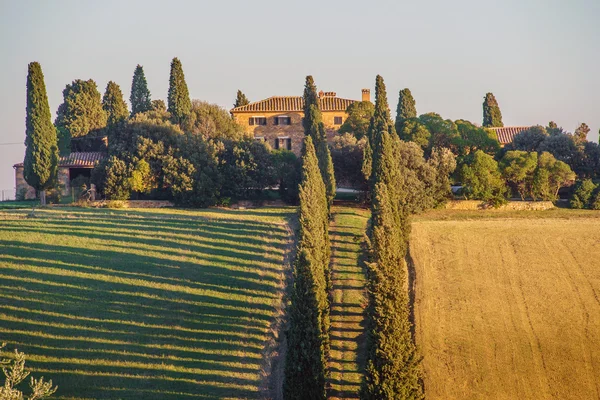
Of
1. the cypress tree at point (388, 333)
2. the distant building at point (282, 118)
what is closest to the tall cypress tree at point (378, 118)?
the distant building at point (282, 118)

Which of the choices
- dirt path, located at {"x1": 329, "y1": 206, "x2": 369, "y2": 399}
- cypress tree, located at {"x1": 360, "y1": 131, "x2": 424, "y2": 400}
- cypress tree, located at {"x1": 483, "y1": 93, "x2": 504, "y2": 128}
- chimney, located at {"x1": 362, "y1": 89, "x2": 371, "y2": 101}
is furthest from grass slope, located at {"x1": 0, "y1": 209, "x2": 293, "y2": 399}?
cypress tree, located at {"x1": 483, "y1": 93, "x2": 504, "y2": 128}

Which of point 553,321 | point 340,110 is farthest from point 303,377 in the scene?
point 340,110

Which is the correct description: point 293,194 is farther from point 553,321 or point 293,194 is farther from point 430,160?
point 553,321

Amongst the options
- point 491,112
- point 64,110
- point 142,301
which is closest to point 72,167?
point 64,110

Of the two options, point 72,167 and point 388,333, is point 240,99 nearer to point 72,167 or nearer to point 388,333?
point 72,167

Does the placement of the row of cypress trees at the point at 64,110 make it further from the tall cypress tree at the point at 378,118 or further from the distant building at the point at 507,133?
the distant building at the point at 507,133

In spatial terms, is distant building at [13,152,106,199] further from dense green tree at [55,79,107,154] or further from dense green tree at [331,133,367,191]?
dense green tree at [331,133,367,191]
